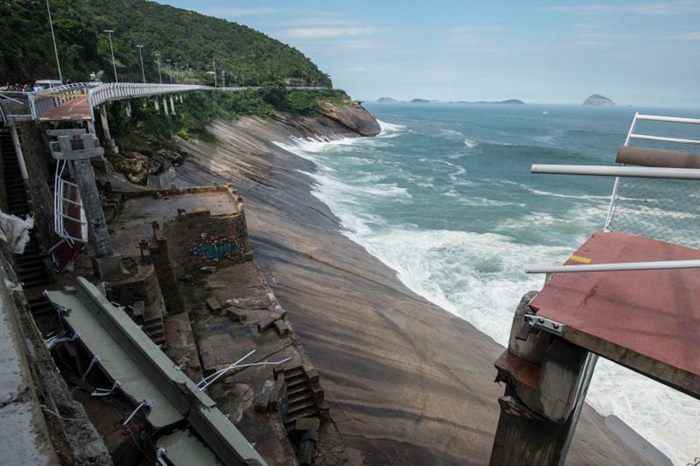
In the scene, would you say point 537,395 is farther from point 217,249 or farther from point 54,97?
point 54,97

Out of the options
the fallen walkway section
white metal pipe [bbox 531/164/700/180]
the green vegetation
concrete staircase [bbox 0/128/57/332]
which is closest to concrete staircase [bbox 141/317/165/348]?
concrete staircase [bbox 0/128/57/332]

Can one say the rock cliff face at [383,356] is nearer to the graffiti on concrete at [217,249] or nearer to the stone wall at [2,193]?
the graffiti on concrete at [217,249]

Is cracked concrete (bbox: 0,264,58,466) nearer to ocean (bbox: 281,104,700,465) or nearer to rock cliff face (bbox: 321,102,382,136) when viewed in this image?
ocean (bbox: 281,104,700,465)

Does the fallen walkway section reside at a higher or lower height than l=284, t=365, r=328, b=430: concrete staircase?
higher

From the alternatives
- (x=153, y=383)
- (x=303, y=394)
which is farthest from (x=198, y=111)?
(x=153, y=383)

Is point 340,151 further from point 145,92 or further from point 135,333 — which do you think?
point 135,333

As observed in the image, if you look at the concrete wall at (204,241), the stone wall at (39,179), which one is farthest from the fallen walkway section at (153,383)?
the concrete wall at (204,241)
